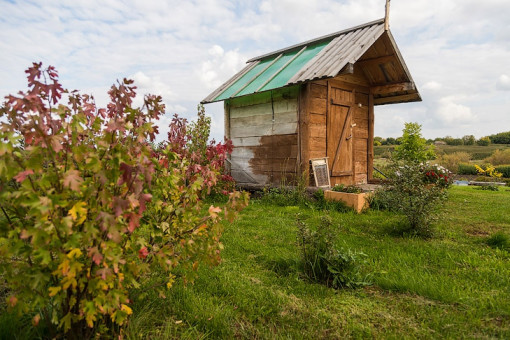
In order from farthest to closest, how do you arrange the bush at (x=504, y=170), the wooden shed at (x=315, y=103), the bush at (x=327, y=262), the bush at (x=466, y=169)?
the bush at (x=466, y=169) < the bush at (x=504, y=170) < the wooden shed at (x=315, y=103) < the bush at (x=327, y=262)

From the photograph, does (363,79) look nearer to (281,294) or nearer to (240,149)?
(240,149)

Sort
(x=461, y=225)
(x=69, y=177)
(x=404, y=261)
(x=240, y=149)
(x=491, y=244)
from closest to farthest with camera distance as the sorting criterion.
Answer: (x=69, y=177) → (x=404, y=261) → (x=491, y=244) → (x=461, y=225) → (x=240, y=149)

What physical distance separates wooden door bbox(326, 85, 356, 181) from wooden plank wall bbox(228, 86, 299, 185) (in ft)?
3.46

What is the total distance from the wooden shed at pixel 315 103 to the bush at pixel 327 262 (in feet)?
13.8

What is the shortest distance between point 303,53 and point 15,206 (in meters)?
9.20

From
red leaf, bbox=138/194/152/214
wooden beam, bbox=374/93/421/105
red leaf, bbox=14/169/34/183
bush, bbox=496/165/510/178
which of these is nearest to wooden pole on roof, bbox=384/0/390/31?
wooden beam, bbox=374/93/421/105

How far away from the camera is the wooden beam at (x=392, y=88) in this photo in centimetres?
916

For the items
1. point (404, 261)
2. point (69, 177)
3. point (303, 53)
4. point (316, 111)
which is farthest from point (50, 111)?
point (303, 53)

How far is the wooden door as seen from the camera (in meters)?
8.47

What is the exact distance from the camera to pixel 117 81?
83.4 inches

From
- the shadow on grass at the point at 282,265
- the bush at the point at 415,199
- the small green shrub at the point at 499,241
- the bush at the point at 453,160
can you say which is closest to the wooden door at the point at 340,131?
the bush at the point at 415,199

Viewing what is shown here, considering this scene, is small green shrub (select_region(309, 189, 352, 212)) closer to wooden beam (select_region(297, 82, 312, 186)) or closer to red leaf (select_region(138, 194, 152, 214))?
wooden beam (select_region(297, 82, 312, 186))

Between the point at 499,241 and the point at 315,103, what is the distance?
4780mm

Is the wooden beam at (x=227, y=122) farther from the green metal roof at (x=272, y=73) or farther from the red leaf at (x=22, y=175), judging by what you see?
the red leaf at (x=22, y=175)
